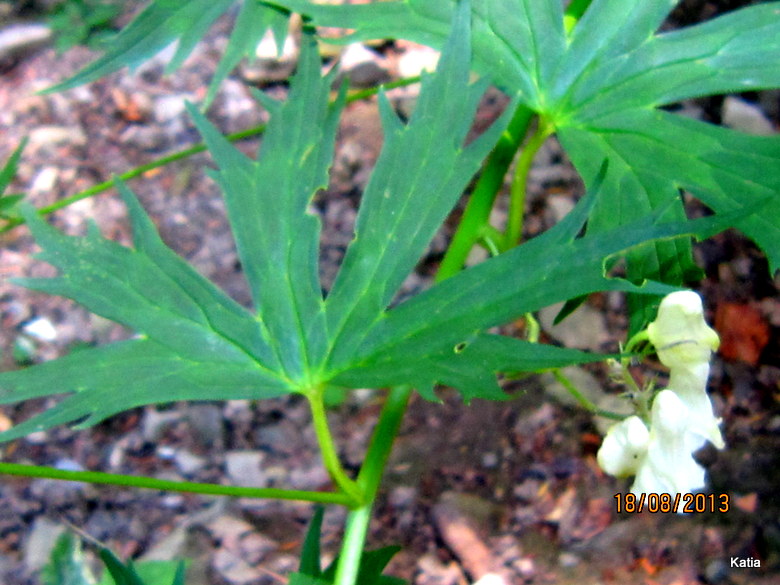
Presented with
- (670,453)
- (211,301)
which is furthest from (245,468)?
(670,453)

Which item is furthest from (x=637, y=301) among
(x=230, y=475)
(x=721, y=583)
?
(x=230, y=475)

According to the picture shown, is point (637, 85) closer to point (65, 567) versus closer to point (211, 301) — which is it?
point (211, 301)

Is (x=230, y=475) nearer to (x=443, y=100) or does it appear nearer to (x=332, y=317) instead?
(x=332, y=317)

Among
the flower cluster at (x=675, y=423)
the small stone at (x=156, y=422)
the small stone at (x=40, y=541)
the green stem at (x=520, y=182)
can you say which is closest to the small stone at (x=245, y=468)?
the small stone at (x=156, y=422)

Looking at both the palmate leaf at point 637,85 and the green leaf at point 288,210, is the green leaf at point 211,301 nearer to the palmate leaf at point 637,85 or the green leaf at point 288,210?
the green leaf at point 288,210

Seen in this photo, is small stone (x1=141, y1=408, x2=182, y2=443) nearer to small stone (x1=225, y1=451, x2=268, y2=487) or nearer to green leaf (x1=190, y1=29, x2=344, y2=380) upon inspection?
small stone (x1=225, y1=451, x2=268, y2=487)
